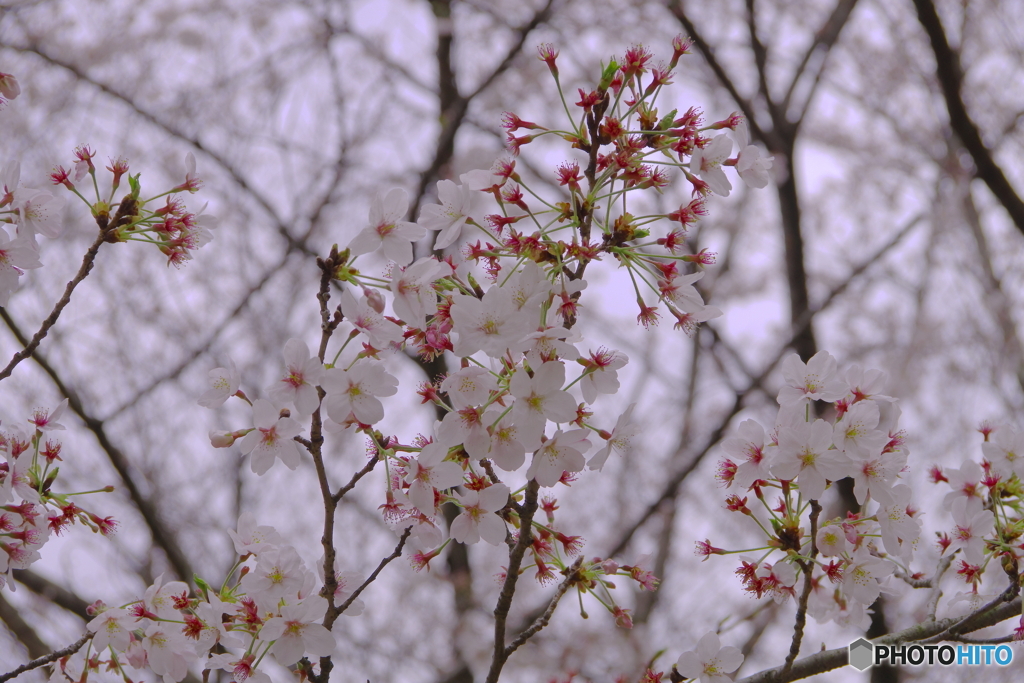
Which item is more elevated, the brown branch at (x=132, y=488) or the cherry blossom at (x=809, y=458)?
the brown branch at (x=132, y=488)

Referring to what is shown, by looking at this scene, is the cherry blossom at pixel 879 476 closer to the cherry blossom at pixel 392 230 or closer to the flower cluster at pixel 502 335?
the flower cluster at pixel 502 335

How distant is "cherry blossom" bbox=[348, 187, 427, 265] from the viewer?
5.26ft

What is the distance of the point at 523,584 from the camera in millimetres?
7684

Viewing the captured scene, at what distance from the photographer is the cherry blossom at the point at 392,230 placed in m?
1.60

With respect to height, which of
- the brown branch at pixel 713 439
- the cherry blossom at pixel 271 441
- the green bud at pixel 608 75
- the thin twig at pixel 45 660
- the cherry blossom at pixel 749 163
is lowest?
the thin twig at pixel 45 660

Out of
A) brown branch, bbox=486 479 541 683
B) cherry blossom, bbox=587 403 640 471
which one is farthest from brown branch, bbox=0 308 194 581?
cherry blossom, bbox=587 403 640 471

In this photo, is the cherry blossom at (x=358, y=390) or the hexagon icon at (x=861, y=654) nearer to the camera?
the cherry blossom at (x=358, y=390)

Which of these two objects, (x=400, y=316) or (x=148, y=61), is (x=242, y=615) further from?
(x=148, y=61)

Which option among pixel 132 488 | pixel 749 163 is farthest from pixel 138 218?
pixel 132 488

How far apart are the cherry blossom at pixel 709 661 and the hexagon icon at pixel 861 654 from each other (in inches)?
10.2

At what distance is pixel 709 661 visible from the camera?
1.76m

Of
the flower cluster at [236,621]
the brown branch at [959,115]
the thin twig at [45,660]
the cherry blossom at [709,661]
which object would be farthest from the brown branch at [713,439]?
the thin twig at [45,660]

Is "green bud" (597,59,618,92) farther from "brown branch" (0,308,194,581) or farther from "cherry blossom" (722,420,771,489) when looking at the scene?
"brown branch" (0,308,194,581)

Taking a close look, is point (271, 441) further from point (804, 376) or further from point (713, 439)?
point (713, 439)
